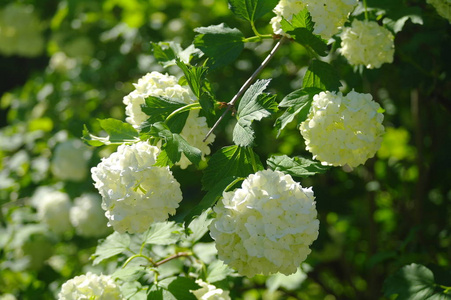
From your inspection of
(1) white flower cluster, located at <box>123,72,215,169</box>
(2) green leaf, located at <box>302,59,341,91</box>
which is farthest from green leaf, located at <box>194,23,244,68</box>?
(2) green leaf, located at <box>302,59,341,91</box>

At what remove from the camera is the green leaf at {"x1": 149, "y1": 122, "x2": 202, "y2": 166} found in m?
1.33

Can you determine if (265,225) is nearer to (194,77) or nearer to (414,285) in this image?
(194,77)

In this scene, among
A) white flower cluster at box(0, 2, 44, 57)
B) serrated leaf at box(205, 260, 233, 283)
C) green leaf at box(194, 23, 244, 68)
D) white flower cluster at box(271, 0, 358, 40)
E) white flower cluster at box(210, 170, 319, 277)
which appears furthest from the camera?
white flower cluster at box(0, 2, 44, 57)

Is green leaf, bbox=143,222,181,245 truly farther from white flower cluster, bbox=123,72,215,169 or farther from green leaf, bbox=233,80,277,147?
green leaf, bbox=233,80,277,147

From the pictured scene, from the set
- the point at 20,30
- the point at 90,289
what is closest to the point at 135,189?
the point at 90,289

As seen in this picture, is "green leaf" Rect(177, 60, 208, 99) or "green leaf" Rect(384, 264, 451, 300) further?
"green leaf" Rect(384, 264, 451, 300)

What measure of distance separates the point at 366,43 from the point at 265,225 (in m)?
0.91

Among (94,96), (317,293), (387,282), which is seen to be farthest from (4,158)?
(387,282)

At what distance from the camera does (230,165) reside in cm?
139

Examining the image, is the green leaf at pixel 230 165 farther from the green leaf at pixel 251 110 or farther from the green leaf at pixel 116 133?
the green leaf at pixel 116 133

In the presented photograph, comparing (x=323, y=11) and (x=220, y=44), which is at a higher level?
(x=323, y=11)

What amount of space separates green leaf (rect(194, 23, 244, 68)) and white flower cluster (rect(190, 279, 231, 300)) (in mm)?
715

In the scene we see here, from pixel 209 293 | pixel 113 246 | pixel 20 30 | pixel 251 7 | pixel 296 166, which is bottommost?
pixel 20 30

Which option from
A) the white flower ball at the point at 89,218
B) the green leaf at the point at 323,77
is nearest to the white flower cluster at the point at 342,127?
the green leaf at the point at 323,77
